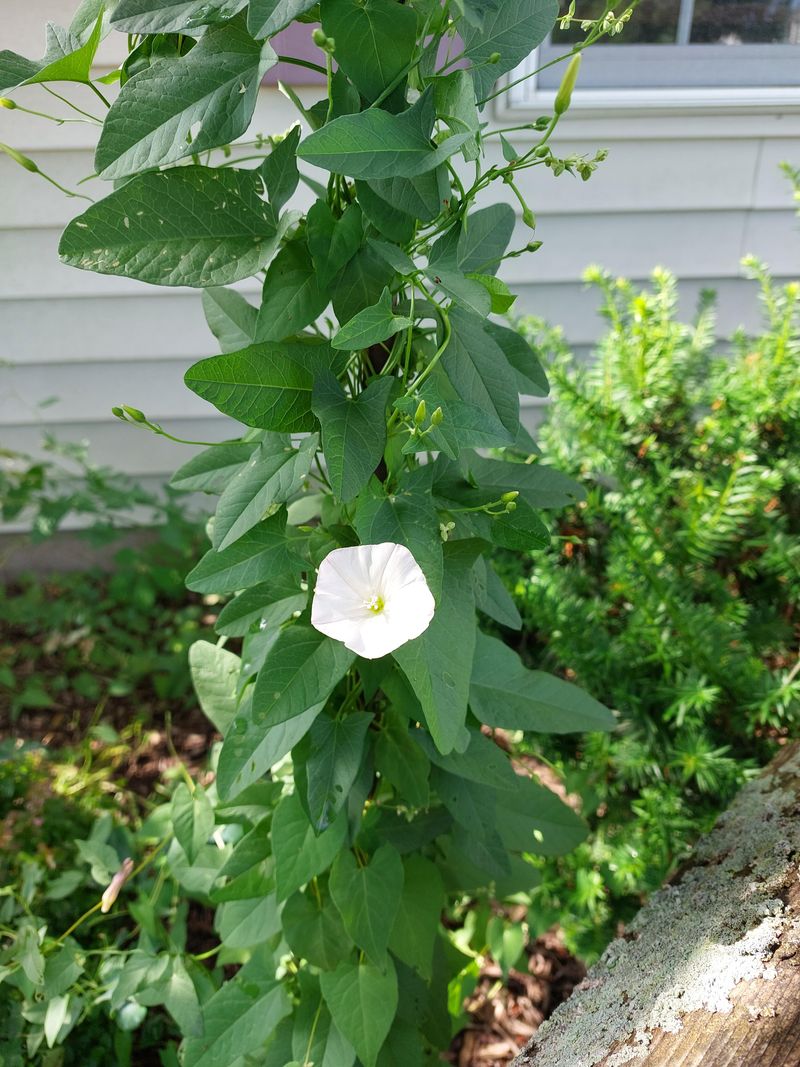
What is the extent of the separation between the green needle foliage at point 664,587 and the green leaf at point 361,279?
20.6 inches

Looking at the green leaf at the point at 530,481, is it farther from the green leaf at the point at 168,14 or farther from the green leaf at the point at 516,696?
the green leaf at the point at 168,14

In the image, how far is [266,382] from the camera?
651 millimetres

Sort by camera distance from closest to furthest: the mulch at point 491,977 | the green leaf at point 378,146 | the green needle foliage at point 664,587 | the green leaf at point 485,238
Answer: the green leaf at point 378,146 < the green leaf at point 485,238 < the green needle foliage at point 664,587 < the mulch at point 491,977

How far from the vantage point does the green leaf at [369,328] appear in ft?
1.95

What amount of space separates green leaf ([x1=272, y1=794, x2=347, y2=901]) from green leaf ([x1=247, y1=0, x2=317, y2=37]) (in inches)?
26.4

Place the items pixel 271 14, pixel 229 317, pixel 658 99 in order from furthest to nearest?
pixel 658 99 < pixel 229 317 < pixel 271 14

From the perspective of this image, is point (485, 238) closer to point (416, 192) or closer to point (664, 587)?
point (416, 192)

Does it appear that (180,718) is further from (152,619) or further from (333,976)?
(333,976)

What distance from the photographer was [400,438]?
0.72 m

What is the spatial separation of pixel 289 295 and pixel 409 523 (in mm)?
219

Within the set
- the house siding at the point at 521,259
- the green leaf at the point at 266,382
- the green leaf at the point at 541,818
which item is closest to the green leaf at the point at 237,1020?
the green leaf at the point at 541,818

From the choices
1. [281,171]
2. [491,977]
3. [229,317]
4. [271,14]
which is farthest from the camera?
[491,977]

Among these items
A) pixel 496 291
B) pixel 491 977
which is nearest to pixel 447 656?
pixel 496 291

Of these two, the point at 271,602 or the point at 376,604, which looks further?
the point at 271,602
